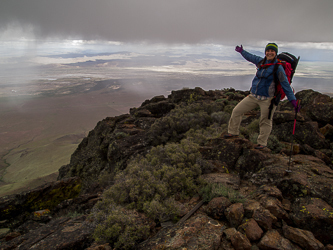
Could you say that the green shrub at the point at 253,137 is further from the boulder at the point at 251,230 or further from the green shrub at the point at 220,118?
the boulder at the point at 251,230

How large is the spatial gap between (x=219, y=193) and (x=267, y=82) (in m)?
2.64

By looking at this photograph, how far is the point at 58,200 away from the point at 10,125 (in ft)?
374

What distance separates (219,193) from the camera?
3.41 m

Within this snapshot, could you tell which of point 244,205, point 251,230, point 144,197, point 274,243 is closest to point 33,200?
point 144,197

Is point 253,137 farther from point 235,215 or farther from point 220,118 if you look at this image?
point 235,215

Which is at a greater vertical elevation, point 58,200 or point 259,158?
point 259,158

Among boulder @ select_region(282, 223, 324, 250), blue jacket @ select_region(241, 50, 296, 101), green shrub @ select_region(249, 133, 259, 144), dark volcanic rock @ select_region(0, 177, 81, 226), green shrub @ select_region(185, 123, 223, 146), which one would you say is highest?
blue jacket @ select_region(241, 50, 296, 101)

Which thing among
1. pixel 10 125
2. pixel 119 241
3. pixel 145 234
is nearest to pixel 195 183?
pixel 145 234

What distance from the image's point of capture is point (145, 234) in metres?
2.89

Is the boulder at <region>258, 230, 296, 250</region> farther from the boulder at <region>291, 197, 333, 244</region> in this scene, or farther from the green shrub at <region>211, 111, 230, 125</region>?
the green shrub at <region>211, 111, 230, 125</region>

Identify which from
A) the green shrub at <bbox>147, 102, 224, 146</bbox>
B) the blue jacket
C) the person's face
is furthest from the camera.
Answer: the green shrub at <bbox>147, 102, 224, 146</bbox>

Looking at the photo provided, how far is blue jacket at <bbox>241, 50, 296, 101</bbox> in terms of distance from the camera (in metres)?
3.78

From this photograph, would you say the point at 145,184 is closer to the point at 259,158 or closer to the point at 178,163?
the point at 178,163

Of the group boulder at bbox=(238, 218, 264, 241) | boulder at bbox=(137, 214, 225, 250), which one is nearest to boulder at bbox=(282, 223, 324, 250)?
boulder at bbox=(238, 218, 264, 241)
